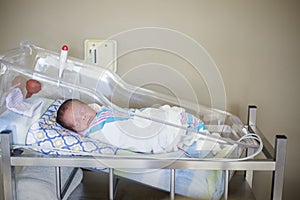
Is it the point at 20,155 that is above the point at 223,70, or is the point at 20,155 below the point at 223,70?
below

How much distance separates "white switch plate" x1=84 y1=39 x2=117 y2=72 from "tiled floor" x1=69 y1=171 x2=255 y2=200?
16.8 inches

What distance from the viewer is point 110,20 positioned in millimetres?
1390

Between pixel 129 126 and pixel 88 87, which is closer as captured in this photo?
pixel 129 126

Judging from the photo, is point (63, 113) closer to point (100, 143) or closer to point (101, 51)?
point (100, 143)

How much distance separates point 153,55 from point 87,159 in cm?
61

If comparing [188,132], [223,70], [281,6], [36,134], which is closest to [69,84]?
[36,134]

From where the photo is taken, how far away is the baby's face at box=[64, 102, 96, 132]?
3.48 feet

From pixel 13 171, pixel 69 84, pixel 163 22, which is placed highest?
pixel 163 22

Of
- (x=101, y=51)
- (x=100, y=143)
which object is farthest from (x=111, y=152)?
(x=101, y=51)

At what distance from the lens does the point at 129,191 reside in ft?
3.80

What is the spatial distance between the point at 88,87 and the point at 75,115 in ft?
0.36

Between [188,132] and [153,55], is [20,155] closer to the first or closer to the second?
[188,132]

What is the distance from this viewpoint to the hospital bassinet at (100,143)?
0.93 metres

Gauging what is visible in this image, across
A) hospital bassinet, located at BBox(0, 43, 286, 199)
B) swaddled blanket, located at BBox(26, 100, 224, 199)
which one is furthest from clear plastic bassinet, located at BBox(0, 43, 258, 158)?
swaddled blanket, located at BBox(26, 100, 224, 199)
